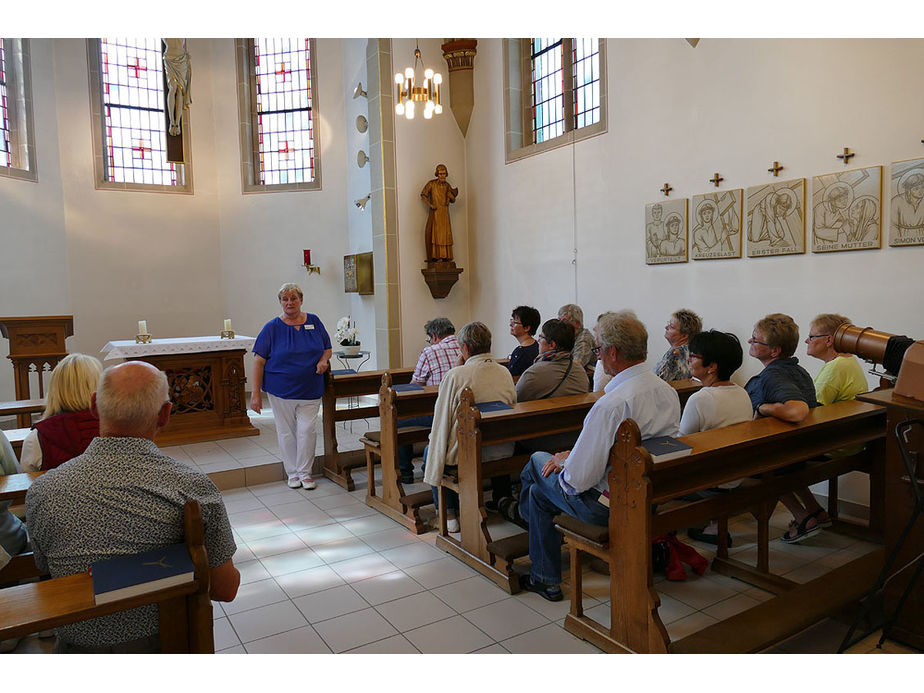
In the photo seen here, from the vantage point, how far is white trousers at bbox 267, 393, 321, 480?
566 cm

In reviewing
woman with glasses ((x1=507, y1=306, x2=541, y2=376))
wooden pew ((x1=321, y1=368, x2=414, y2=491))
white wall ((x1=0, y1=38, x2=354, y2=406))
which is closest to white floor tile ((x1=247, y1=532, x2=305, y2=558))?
wooden pew ((x1=321, y1=368, x2=414, y2=491))

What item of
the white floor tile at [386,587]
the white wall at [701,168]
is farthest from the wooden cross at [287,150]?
the white floor tile at [386,587]

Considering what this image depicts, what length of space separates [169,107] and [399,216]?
10.2ft

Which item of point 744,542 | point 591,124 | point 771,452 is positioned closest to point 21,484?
point 771,452

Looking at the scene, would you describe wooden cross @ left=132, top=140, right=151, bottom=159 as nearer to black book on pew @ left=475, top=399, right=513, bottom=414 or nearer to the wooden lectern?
the wooden lectern

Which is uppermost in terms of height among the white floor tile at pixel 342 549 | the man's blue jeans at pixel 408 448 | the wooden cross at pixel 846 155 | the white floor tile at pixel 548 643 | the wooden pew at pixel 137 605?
the wooden cross at pixel 846 155

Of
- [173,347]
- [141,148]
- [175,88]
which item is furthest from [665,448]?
[141,148]

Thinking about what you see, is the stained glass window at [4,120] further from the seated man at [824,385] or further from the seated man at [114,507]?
the seated man at [824,385]

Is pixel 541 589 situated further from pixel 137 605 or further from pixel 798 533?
pixel 137 605

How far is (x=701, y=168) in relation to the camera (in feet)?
20.2

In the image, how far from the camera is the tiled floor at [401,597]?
3.11 meters

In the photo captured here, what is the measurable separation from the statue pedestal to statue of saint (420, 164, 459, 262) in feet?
0.28

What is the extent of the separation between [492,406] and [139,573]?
2.54 meters

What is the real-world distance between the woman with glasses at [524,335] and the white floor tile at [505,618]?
2.26m
